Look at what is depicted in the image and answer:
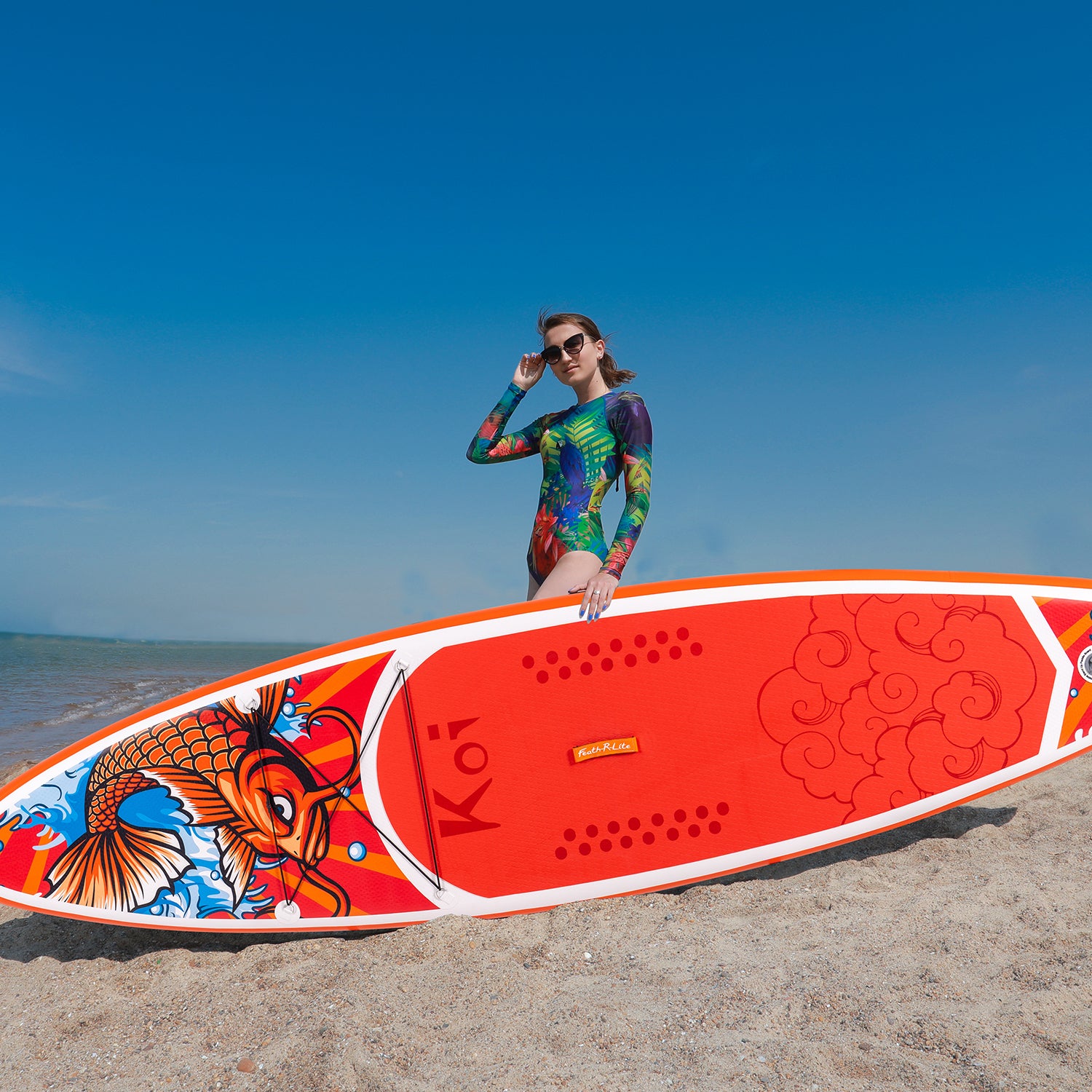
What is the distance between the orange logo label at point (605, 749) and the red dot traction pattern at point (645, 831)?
0.22 metres

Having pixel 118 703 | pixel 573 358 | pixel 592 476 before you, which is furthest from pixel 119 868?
pixel 118 703

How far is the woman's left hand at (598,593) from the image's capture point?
240cm

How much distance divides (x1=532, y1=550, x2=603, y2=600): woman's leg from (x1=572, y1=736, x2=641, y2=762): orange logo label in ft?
1.71

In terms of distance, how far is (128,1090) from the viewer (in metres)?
1.55

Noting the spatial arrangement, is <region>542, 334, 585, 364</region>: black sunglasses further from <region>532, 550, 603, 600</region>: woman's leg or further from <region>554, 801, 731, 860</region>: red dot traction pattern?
<region>554, 801, 731, 860</region>: red dot traction pattern

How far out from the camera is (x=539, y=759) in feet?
8.00

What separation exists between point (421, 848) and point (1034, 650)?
2328 mm

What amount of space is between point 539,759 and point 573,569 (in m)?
0.65

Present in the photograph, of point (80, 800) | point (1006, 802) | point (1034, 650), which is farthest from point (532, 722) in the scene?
point (1006, 802)

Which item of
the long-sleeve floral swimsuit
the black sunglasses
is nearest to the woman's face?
the black sunglasses

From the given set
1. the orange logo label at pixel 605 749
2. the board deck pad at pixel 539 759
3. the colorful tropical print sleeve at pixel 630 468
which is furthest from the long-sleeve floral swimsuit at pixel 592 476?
the orange logo label at pixel 605 749

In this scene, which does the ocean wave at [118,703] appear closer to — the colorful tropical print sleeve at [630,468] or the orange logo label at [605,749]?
the orange logo label at [605,749]

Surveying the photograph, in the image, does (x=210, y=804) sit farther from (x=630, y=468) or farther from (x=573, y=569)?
(x=630, y=468)

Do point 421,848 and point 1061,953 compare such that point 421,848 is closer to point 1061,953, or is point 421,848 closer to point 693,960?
point 693,960
